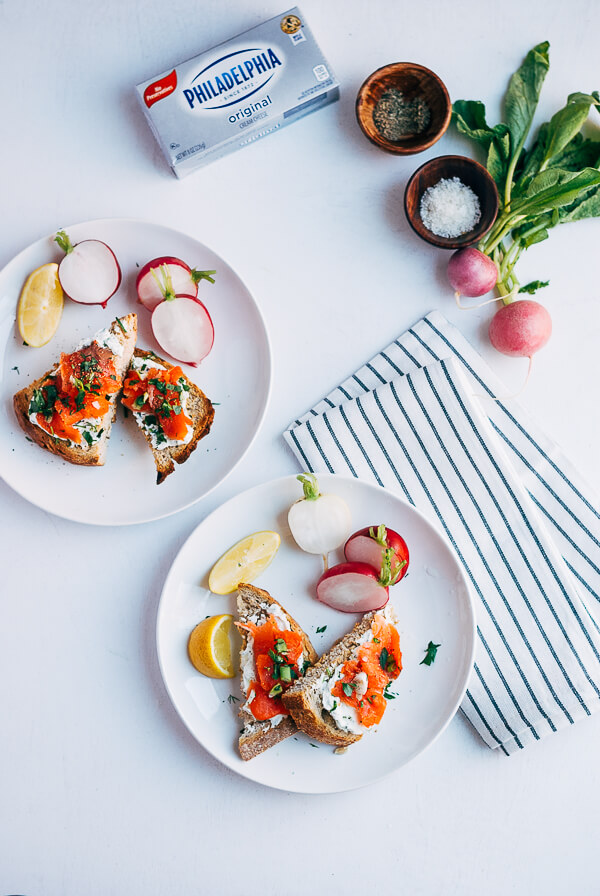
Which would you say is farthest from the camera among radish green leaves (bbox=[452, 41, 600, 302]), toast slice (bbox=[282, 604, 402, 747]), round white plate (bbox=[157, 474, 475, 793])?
radish green leaves (bbox=[452, 41, 600, 302])

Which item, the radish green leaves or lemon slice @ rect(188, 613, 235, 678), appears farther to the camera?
the radish green leaves

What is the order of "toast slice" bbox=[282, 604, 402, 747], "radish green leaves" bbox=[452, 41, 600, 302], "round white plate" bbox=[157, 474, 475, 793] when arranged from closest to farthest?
"toast slice" bbox=[282, 604, 402, 747]
"round white plate" bbox=[157, 474, 475, 793]
"radish green leaves" bbox=[452, 41, 600, 302]

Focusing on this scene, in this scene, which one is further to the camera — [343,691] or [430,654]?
[430,654]

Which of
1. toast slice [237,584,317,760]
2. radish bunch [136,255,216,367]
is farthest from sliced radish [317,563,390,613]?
radish bunch [136,255,216,367]

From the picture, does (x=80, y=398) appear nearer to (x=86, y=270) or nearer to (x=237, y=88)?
(x=86, y=270)

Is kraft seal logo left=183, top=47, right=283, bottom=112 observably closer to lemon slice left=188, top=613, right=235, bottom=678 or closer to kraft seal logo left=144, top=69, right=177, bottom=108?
kraft seal logo left=144, top=69, right=177, bottom=108

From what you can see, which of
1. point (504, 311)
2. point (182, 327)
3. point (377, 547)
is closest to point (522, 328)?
point (504, 311)

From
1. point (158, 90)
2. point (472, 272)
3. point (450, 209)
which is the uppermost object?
point (158, 90)
